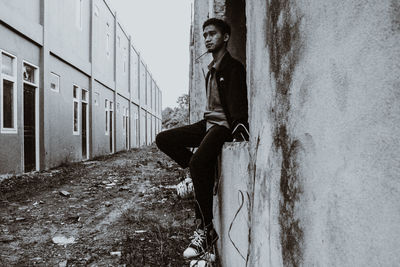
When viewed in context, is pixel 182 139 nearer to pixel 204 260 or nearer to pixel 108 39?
pixel 204 260

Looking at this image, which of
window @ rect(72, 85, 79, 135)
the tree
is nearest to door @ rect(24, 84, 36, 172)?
window @ rect(72, 85, 79, 135)

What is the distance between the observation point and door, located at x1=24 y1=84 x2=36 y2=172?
8984 millimetres

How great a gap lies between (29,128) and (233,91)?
27.1ft

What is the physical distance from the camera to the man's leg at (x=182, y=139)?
123 inches

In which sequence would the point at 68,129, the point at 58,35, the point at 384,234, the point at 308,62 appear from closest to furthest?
the point at 384,234 → the point at 308,62 → the point at 58,35 → the point at 68,129

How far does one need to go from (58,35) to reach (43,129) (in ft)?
10.5

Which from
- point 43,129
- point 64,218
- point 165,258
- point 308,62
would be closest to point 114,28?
point 43,129

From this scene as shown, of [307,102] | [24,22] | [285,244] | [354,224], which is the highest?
[24,22]

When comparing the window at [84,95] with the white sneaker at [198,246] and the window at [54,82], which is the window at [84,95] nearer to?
the window at [54,82]

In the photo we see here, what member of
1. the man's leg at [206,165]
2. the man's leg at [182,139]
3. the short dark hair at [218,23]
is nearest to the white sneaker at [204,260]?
the man's leg at [206,165]

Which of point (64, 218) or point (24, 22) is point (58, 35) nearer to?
point (24, 22)

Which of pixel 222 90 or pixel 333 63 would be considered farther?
pixel 222 90

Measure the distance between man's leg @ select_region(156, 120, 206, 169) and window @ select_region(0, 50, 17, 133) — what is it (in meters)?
6.03

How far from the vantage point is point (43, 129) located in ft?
32.1
